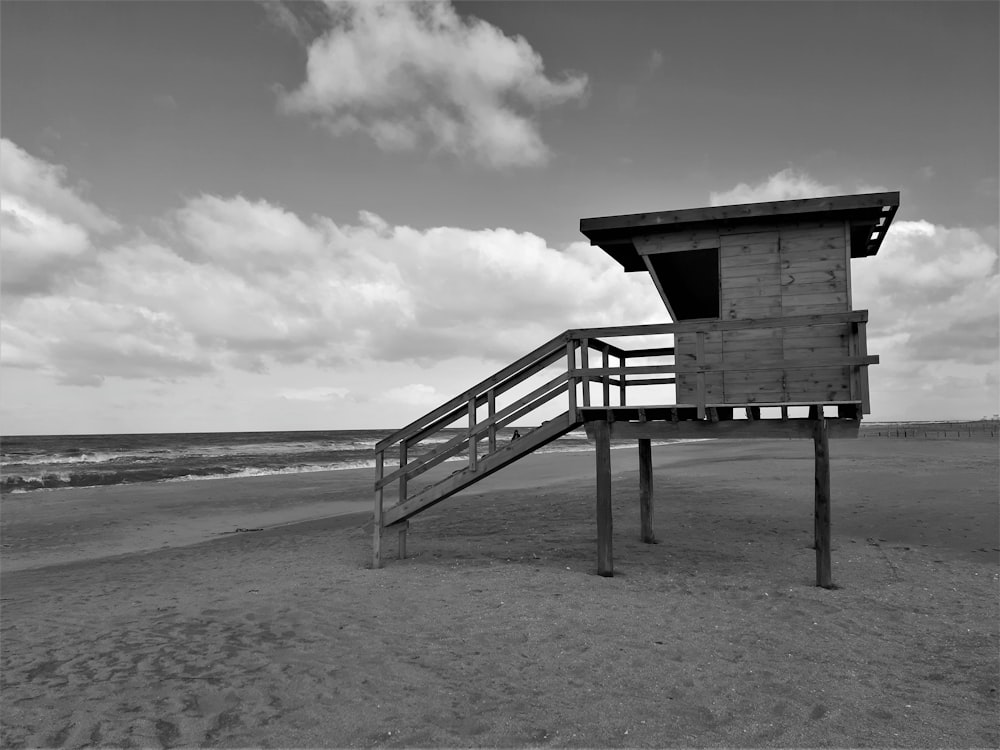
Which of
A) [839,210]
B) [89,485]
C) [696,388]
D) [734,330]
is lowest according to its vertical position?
[89,485]

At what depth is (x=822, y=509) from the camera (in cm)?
879

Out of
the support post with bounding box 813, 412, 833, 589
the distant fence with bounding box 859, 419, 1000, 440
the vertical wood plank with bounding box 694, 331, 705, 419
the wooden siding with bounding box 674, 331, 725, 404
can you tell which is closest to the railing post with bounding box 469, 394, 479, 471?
the wooden siding with bounding box 674, 331, 725, 404

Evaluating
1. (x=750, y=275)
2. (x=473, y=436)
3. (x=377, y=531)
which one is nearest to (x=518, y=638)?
(x=473, y=436)

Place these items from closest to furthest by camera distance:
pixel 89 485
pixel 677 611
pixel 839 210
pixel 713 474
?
pixel 677 611, pixel 839 210, pixel 713 474, pixel 89 485

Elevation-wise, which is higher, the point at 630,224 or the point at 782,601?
the point at 630,224

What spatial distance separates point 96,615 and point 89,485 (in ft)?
82.2

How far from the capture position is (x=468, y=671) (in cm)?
600

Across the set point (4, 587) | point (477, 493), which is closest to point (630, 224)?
point (4, 587)

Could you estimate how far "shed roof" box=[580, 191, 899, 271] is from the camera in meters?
9.02

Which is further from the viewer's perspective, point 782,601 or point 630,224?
point 630,224

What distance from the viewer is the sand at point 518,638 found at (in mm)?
5059

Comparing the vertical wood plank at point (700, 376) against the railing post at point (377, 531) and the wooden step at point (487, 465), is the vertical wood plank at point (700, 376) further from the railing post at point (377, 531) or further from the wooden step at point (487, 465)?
the railing post at point (377, 531)

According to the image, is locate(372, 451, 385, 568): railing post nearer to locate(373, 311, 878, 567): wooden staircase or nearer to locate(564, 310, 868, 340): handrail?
locate(373, 311, 878, 567): wooden staircase

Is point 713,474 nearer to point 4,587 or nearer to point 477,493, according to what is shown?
point 477,493
